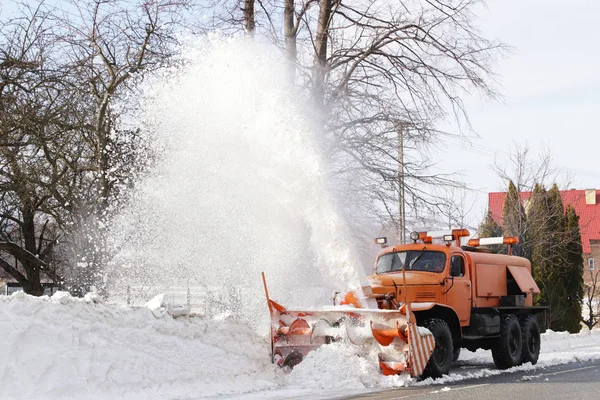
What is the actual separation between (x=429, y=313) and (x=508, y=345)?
100 inches

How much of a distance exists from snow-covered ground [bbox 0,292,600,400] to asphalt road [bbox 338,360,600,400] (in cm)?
54

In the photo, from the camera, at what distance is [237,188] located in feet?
45.2

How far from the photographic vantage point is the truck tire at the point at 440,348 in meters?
11.5

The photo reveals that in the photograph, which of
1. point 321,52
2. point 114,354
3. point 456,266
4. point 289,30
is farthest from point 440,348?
point 289,30

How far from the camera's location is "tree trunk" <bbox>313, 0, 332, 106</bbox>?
1792 centimetres

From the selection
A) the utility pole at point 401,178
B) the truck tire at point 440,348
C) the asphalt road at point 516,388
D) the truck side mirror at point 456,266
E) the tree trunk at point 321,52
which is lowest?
the asphalt road at point 516,388

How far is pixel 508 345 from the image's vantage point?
1383 centimetres

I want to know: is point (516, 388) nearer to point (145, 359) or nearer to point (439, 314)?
point (439, 314)

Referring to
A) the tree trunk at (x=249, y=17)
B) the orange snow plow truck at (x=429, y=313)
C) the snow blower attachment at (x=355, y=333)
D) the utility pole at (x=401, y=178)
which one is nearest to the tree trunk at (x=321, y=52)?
the tree trunk at (x=249, y=17)

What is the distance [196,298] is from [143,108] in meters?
7.71

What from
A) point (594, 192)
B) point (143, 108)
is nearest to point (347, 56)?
point (143, 108)

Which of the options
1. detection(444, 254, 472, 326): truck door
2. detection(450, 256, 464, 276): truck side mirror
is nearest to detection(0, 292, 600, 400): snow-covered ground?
detection(444, 254, 472, 326): truck door

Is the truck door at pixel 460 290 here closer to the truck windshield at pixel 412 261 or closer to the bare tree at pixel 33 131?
the truck windshield at pixel 412 261

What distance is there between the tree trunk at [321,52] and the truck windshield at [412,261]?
209 inches
